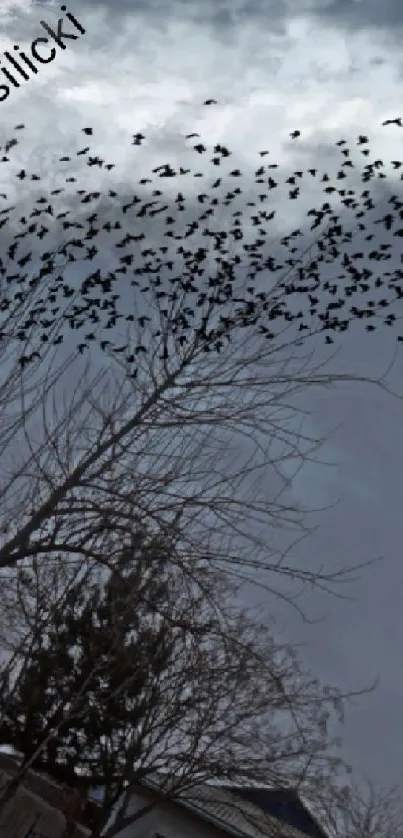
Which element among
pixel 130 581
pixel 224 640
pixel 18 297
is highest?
pixel 18 297

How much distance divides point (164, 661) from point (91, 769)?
25.1ft

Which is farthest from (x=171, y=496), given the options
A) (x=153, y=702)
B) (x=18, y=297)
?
(x=153, y=702)

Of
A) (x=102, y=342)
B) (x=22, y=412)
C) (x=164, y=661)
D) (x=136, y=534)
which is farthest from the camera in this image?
(x=164, y=661)

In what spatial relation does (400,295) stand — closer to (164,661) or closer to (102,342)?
(102,342)

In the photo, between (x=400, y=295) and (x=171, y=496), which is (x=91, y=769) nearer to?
(x=400, y=295)

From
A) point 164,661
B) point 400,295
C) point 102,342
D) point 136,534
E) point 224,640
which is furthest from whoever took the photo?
point 164,661

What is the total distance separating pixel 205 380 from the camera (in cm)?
979

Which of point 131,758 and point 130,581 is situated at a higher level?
point 131,758

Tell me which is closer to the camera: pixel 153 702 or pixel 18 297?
pixel 18 297

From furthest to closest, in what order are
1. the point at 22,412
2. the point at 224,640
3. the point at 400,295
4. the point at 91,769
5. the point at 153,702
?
the point at 91,769 < the point at 153,702 < the point at 400,295 < the point at 22,412 < the point at 224,640

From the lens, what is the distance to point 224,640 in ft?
26.3

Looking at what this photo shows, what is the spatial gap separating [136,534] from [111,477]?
4.22 ft

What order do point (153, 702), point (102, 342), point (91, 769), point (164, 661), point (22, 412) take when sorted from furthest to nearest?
point (91, 769), point (153, 702), point (164, 661), point (102, 342), point (22, 412)

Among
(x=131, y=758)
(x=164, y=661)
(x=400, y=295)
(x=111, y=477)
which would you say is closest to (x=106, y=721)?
(x=131, y=758)
